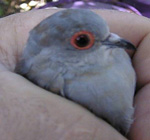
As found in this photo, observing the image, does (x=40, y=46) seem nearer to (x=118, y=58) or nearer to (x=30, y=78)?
(x=30, y=78)

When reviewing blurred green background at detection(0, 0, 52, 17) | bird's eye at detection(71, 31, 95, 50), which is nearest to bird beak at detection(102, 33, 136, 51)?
bird's eye at detection(71, 31, 95, 50)

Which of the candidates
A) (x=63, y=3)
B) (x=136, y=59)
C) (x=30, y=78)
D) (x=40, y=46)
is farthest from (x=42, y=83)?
(x=63, y=3)

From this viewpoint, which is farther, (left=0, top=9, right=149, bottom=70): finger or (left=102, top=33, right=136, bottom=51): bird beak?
(left=0, top=9, right=149, bottom=70): finger

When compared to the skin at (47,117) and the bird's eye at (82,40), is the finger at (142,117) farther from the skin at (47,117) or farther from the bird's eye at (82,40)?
the bird's eye at (82,40)

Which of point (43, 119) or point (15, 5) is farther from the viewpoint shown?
point (15, 5)

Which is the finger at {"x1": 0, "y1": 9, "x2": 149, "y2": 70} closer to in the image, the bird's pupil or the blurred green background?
the bird's pupil

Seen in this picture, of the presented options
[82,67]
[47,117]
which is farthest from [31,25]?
[47,117]

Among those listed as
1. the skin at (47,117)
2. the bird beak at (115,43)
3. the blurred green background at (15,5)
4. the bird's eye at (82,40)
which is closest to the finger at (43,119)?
the skin at (47,117)

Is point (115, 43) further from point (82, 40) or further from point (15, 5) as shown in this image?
point (15, 5)
